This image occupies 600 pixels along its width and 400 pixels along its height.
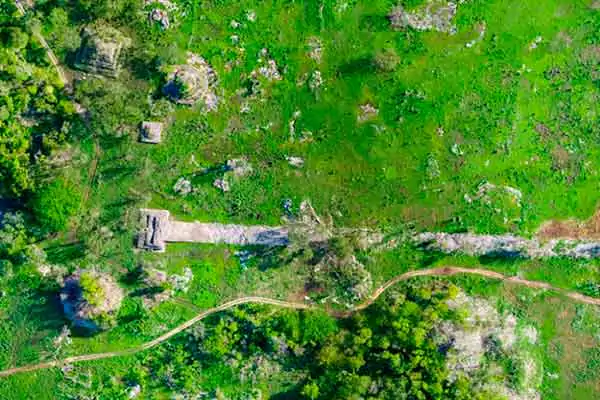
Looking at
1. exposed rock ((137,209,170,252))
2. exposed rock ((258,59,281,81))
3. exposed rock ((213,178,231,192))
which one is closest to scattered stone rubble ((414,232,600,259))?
exposed rock ((213,178,231,192))

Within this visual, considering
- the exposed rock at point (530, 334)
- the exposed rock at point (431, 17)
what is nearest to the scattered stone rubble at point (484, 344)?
the exposed rock at point (530, 334)

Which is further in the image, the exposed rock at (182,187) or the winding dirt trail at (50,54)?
the exposed rock at (182,187)

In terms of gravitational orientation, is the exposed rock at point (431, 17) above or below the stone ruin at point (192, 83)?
above

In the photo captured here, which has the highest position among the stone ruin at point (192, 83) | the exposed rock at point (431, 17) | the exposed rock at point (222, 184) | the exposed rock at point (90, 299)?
the exposed rock at point (431, 17)

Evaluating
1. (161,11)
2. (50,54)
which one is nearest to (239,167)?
(161,11)

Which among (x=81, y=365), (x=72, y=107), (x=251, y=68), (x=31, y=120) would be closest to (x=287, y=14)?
(x=251, y=68)

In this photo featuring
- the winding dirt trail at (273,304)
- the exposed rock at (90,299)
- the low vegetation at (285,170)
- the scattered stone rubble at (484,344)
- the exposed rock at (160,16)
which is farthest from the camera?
the winding dirt trail at (273,304)

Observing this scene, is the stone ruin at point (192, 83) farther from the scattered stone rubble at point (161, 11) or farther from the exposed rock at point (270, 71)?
the exposed rock at point (270, 71)
